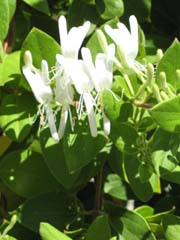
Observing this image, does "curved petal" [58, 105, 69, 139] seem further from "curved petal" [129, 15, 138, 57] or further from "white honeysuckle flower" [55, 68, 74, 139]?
"curved petal" [129, 15, 138, 57]

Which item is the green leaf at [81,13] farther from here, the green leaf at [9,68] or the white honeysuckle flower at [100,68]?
the white honeysuckle flower at [100,68]

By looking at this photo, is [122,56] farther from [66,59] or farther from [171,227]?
[171,227]

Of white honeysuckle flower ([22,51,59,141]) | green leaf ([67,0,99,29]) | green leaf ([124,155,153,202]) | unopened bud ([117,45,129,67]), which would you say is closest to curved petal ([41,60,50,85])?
white honeysuckle flower ([22,51,59,141])

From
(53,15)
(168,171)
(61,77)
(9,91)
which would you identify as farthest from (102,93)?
(53,15)

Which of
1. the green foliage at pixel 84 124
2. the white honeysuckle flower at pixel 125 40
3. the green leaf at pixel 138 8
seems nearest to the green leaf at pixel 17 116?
the green foliage at pixel 84 124

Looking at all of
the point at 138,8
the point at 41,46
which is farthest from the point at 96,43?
the point at 138,8

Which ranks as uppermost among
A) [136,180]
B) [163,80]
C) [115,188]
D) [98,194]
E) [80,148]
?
[163,80]
